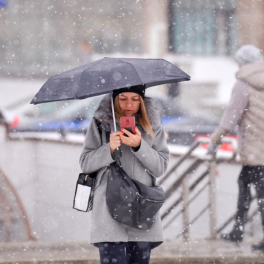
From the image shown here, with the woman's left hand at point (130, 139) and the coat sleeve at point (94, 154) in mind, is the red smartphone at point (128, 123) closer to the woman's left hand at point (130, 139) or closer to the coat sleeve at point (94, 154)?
the woman's left hand at point (130, 139)

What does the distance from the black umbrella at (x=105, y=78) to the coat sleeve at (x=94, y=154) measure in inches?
11.1

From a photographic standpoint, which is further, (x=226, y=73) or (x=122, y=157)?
(x=226, y=73)

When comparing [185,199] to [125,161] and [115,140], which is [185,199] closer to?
[125,161]

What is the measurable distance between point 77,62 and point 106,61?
16158mm

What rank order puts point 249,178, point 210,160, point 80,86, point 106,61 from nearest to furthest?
point 80,86
point 106,61
point 249,178
point 210,160

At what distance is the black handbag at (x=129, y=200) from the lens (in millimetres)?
2594

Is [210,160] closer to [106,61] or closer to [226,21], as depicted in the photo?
[106,61]

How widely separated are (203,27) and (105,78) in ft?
53.4

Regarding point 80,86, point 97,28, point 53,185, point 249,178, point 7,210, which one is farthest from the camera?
point 97,28

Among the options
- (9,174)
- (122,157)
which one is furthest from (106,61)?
(9,174)

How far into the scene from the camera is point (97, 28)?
19016mm

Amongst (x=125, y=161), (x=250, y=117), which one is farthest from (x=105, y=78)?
(x=250, y=117)

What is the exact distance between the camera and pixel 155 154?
268 cm

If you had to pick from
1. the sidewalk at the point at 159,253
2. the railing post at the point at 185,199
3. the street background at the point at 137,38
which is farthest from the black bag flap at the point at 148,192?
the street background at the point at 137,38
